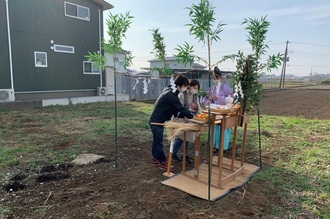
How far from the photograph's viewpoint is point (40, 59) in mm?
12148

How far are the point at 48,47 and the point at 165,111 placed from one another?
10747mm

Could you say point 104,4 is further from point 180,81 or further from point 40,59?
point 180,81

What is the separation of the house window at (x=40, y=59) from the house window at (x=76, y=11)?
2.51m

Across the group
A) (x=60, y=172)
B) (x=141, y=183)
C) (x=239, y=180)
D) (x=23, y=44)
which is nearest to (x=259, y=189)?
(x=239, y=180)

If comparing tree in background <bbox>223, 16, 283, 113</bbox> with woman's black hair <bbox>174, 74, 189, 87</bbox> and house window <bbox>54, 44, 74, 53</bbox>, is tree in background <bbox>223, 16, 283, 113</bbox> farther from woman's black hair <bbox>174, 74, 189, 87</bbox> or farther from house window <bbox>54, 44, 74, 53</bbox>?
house window <bbox>54, 44, 74, 53</bbox>

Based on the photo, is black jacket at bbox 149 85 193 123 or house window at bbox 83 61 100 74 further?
house window at bbox 83 61 100 74

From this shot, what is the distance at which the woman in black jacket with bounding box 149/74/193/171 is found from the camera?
3545 mm

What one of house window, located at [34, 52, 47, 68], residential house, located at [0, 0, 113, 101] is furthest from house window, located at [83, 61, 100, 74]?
house window, located at [34, 52, 47, 68]

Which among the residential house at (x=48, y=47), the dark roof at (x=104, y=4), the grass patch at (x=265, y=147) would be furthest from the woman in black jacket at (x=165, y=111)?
the dark roof at (x=104, y=4)

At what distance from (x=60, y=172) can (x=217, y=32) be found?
2937mm

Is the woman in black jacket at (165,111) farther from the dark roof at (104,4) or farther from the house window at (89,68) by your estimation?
the dark roof at (104,4)

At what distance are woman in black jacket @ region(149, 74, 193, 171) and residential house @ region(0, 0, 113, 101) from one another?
9.58m

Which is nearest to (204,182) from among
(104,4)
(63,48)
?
(63,48)

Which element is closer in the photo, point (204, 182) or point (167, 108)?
point (204, 182)
